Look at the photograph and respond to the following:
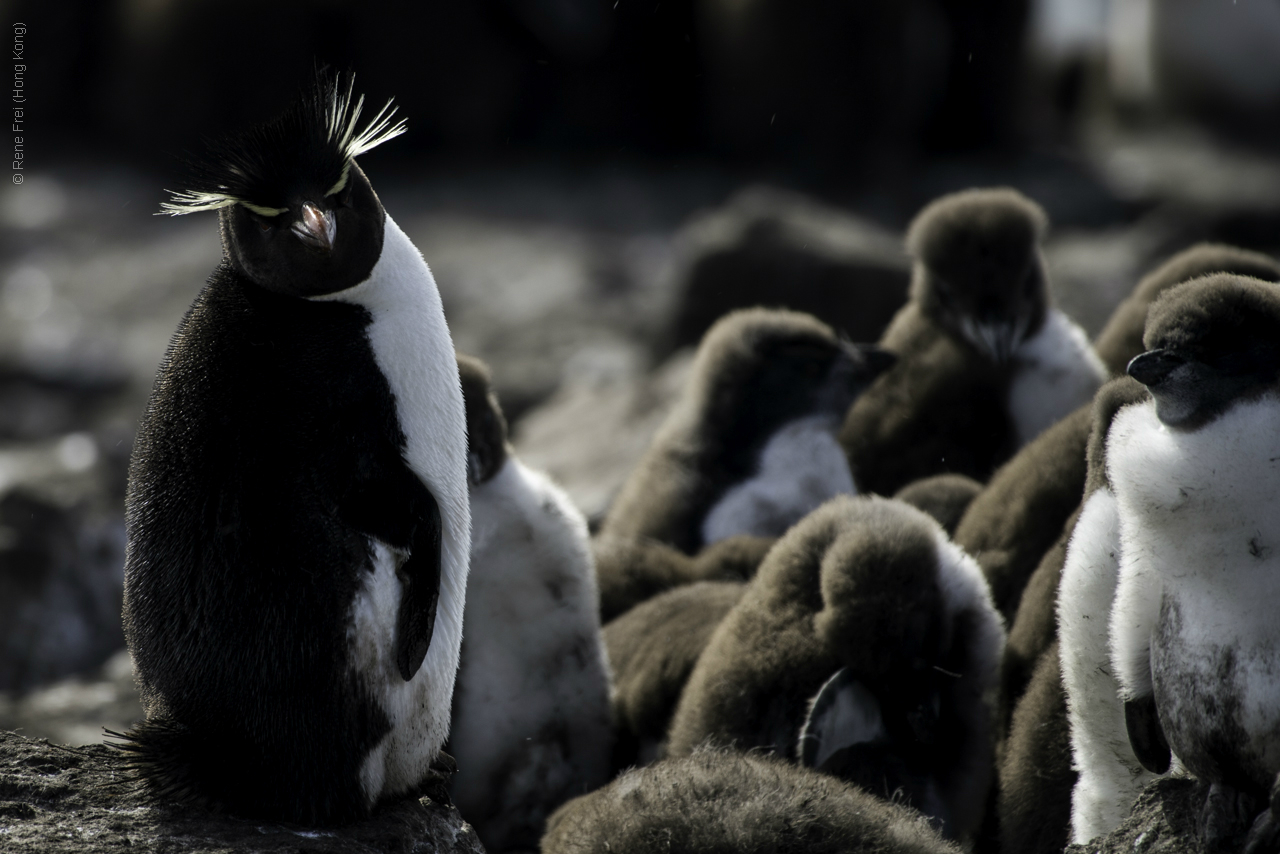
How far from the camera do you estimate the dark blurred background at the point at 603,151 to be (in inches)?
380

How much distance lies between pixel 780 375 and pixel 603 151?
9460 millimetres

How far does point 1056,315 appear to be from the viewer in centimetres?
531

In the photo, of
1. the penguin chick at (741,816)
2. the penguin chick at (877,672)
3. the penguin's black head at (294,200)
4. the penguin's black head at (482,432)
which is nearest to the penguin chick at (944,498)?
the penguin chick at (877,672)

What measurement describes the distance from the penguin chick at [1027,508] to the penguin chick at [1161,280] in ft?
1.77

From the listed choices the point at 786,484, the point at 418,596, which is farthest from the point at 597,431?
the point at 418,596

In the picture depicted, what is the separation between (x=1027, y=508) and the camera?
12.1 ft

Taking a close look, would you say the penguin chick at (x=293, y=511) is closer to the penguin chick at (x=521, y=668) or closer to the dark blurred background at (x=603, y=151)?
the penguin chick at (x=521, y=668)

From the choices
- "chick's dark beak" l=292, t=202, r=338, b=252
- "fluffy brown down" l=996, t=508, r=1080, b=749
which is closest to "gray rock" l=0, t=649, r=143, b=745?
"chick's dark beak" l=292, t=202, r=338, b=252

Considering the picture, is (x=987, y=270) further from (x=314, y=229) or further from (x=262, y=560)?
(x=262, y=560)

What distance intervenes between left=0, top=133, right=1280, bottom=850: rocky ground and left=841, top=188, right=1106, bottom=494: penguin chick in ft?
5.24

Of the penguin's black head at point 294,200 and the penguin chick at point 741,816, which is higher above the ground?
the penguin's black head at point 294,200

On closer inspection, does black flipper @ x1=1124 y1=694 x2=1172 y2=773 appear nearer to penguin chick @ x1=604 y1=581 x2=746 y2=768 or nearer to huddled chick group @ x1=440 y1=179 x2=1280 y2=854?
huddled chick group @ x1=440 y1=179 x2=1280 y2=854

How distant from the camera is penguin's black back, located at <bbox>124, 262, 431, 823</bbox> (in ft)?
9.17

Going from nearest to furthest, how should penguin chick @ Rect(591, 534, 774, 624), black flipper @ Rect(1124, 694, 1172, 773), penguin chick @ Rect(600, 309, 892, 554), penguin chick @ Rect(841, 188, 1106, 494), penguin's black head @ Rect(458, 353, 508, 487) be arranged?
black flipper @ Rect(1124, 694, 1172, 773)
penguin's black head @ Rect(458, 353, 508, 487)
penguin chick @ Rect(591, 534, 774, 624)
penguin chick @ Rect(841, 188, 1106, 494)
penguin chick @ Rect(600, 309, 892, 554)
